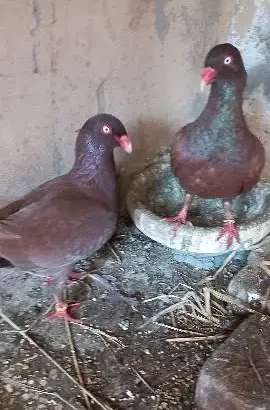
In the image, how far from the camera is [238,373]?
2.01m

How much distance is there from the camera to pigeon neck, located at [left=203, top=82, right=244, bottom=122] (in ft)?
7.60

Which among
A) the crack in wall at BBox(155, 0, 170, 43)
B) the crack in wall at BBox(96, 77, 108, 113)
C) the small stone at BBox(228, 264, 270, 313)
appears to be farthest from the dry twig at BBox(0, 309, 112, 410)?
the crack in wall at BBox(155, 0, 170, 43)

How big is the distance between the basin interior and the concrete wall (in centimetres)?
17

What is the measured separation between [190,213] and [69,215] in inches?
30.6

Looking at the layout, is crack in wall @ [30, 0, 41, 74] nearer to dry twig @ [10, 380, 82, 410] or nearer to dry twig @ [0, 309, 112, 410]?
dry twig @ [0, 309, 112, 410]

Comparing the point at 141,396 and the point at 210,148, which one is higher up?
the point at 210,148

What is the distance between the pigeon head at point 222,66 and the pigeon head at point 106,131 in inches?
13.7

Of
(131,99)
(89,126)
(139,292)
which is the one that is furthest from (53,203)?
(131,99)

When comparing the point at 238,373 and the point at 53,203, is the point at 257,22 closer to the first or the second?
the point at 53,203

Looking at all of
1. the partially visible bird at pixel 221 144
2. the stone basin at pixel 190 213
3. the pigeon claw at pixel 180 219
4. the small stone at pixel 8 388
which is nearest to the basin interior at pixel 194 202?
the stone basin at pixel 190 213

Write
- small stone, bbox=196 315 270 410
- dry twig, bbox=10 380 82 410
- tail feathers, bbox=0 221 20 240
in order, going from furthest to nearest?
tail feathers, bbox=0 221 20 240
dry twig, bbox=10 380 82 410
small stone, bbox=196 315 270 410

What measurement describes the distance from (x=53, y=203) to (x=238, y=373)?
87 centimetres

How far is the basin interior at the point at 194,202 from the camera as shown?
9.05 ft

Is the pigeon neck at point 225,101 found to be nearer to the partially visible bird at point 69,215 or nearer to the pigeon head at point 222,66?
the pigeon head at point 222,66
